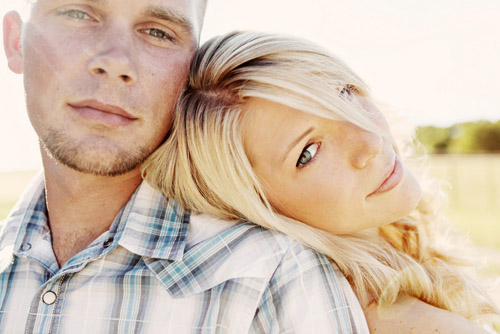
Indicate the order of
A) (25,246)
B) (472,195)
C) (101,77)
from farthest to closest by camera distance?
1. (472,195)
2. (25,246)
3. (101,77)

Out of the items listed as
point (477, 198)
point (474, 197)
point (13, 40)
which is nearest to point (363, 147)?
point (13, 40)

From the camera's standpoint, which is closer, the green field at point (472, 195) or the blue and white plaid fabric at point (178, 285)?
the blue and white plaid fabric at point (178, 285)

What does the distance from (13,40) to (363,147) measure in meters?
1.86

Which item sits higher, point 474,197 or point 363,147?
point 363,147

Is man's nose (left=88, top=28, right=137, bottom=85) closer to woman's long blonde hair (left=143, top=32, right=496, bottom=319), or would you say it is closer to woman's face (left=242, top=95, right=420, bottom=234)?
woman's long blonde hair (left=143, top=32, right=496, bottom=319)

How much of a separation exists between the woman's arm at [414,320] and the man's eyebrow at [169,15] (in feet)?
5.04

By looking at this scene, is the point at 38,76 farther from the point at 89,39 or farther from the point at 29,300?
the point at 29,300

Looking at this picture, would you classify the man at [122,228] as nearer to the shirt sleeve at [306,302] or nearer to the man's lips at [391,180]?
the shirt sleeve at [306,302]

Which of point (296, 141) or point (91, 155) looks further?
point (91, 155)

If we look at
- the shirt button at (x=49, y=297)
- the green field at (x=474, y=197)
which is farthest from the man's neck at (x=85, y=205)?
the green field at (x=474, y=197)

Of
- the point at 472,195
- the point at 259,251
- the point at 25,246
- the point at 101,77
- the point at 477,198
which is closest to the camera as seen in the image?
the point at 259,251

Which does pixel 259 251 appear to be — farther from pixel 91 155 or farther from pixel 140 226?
pixel 91 155

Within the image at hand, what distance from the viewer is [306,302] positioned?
1879 millimetres

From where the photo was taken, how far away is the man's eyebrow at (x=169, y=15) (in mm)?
2354
